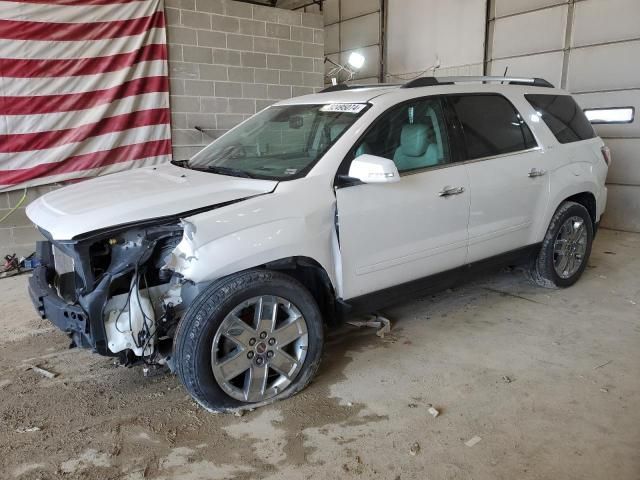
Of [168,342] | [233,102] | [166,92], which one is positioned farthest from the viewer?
[233,102]

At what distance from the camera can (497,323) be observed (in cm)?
413

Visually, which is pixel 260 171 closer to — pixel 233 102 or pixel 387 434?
pixel 387 434

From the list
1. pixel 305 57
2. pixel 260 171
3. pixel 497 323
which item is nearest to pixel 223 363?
pixel 260 171

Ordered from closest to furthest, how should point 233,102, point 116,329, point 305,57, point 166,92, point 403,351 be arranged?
point 116,329
point 403,351
point 166,92
point 233,102
point 305,57

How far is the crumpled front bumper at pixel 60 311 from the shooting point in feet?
8.59

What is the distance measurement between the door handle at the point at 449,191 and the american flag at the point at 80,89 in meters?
4.10

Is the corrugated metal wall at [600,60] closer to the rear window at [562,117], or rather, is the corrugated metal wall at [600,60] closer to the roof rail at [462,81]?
the rear window at [562,117]

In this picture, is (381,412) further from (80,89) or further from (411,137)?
(80,89)

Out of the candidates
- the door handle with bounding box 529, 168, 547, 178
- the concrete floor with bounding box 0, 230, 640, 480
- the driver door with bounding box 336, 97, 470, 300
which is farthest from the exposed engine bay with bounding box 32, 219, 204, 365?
the door handle with bounding box 529, 168, 547, 178

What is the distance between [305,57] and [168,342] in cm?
566

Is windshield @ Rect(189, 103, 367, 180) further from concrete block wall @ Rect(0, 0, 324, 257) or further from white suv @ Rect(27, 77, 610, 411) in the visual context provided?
concrete block wall @ Rect(0, 0, 324, 257)

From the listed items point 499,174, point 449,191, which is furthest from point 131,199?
point 499,174

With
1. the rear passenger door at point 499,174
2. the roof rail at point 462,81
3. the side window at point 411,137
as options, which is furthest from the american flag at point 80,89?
the rear passenger door at point 499,174

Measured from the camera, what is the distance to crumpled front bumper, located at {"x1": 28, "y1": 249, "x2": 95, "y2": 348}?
2.62 metres
